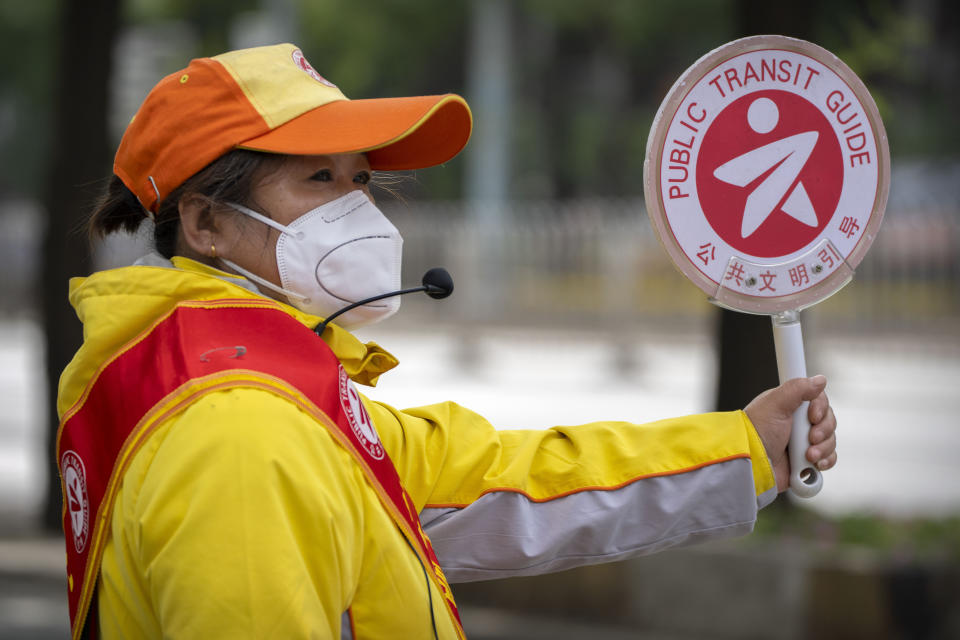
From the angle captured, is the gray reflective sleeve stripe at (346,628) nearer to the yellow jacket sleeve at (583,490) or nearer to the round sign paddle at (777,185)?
the yellow jacket sleeve at (583,490)

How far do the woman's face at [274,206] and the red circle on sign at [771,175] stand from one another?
2.19 ft

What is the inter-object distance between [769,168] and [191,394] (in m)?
1.09

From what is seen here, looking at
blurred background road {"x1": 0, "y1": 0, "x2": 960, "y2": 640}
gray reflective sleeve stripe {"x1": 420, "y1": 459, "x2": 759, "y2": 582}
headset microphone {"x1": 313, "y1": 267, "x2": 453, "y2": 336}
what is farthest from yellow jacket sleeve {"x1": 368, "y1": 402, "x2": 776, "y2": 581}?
blurred background road {"x1": 0, "y1": 0, "x2": 960, "y2": 640}

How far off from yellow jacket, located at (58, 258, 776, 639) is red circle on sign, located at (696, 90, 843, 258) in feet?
1.10

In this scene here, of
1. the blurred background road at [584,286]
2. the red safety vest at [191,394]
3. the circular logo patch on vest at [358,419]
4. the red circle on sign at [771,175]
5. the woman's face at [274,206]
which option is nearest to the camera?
the red safety vest at [191,394]

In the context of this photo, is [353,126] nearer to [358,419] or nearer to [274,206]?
[274,206]

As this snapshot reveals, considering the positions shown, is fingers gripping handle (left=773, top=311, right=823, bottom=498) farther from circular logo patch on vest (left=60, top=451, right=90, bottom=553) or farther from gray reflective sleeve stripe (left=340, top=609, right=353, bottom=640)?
circular logo patch on vest (left=60, top=451, right=90, bottom=553)

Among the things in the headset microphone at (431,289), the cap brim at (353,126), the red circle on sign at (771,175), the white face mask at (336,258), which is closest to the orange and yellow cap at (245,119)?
the cap brim at (353,126)

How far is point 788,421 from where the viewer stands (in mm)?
2021

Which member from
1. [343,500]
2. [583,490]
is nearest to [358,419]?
[343,500]

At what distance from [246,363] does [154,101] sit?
0.55m

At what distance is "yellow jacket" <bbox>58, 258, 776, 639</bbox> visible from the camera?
4.85 ft

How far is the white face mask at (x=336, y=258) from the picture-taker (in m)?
1.93

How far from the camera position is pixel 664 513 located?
2080 millimetres
